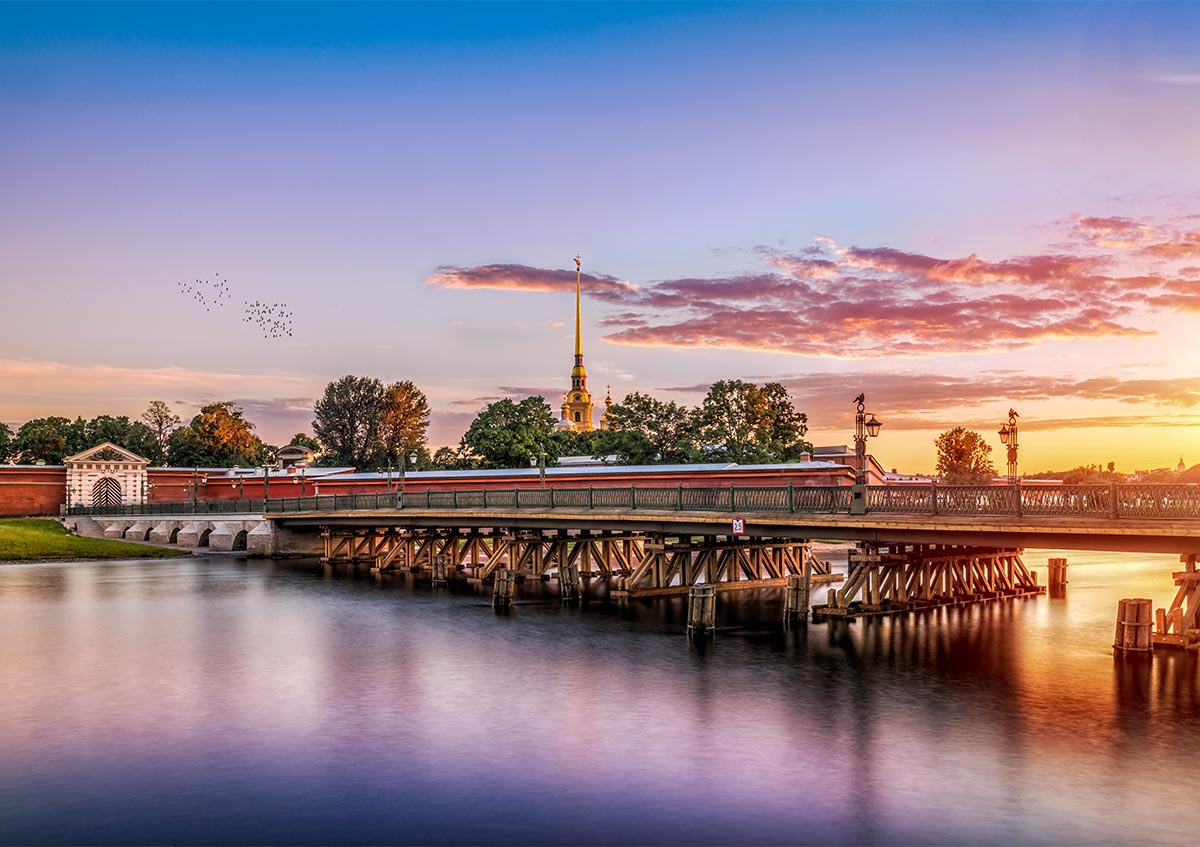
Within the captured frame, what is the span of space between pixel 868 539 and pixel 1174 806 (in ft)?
54.6

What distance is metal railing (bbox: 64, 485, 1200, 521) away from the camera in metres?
28.0

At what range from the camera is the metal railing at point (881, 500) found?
91.9 ft

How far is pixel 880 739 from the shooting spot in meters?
23.7

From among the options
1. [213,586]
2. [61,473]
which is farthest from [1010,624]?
[61,473]

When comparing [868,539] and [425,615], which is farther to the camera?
[425,615]

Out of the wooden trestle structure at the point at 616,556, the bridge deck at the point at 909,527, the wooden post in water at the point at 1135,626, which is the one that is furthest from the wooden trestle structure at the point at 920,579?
the wooden post in water at the point at 1135,626

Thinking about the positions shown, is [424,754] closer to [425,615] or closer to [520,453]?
[425,615]

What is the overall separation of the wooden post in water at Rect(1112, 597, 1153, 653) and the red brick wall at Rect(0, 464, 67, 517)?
94.4m

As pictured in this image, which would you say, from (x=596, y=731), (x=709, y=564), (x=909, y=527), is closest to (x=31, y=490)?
(x=709, y=564)

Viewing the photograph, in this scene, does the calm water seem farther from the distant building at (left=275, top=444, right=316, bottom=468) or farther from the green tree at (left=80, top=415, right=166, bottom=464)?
the green tree at (left=80, top=415, right=166, bottom=464)

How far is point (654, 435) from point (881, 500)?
52.6 metres

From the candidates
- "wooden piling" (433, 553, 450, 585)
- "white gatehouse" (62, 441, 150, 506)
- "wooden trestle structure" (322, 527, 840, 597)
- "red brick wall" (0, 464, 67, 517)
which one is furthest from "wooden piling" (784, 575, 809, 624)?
"red brick wall" (0, 464, 67, 517)

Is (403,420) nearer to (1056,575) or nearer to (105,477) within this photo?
(105,477)

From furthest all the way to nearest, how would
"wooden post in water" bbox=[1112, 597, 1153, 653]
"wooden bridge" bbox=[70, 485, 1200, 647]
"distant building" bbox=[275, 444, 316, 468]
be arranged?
1. "distant building" bbox=[275, 444, 316, 468]
2. "wooden post in water" bbox=[1112, 597, 1153, 653]
3. "wooden bridge" bbox=[70, 485, 1200, 647]
